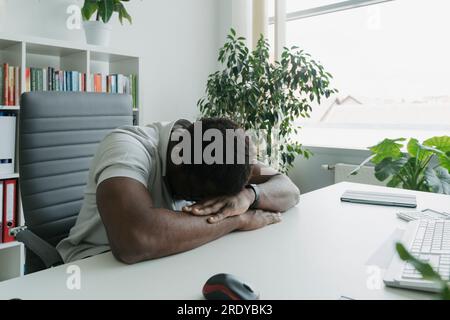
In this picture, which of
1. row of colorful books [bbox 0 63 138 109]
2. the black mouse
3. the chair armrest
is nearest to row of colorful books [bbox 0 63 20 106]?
row of colorful books [bbox 0 63 138 109]

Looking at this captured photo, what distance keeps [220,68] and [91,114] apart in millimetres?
2334

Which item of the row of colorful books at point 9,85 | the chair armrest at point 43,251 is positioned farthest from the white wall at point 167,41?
the chair armrest at point 43,251

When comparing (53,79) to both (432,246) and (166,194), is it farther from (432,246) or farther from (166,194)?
(432,246)

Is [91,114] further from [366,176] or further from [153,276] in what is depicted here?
[366,176]

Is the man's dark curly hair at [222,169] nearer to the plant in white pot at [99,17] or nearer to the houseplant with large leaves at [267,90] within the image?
the plant in white pot at [99,17]

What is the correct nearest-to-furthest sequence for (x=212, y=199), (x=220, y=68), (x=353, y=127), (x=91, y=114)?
(x=212, y=199), (x=91, y=114), (x=353, y=127), (x=220, y=68)

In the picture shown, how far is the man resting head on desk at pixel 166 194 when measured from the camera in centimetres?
87

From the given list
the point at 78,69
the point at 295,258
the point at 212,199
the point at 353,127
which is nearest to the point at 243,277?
the point at 295,258

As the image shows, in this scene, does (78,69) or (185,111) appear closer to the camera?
(78,69)

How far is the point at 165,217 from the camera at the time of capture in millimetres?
905

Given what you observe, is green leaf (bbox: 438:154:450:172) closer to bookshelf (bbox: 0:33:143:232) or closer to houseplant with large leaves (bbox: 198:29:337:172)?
houseplant with large leaves (bbox: 198:29:337:172)

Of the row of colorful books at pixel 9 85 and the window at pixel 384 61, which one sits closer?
the row of colorful books at pixel 9 85

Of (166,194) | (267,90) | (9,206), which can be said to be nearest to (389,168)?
(267,90)

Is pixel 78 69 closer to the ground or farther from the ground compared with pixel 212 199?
farther from the ground
